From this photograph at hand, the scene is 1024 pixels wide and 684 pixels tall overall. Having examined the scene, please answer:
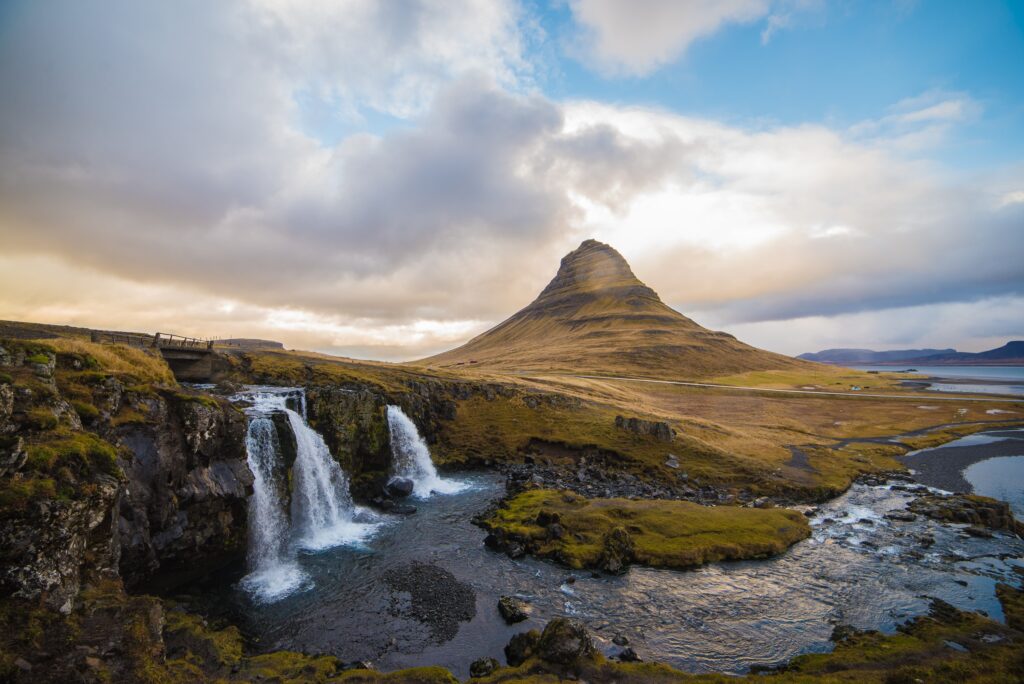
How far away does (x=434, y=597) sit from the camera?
30.8 meters

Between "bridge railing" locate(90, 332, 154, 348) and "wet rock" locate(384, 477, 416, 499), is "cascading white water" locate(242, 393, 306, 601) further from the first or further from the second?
"bridge railing" locate(90, 332, 154, 348)

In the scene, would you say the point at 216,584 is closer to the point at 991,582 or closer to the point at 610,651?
the point at 610,651

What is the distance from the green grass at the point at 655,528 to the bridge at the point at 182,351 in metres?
44.2

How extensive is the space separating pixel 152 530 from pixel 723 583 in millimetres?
40025

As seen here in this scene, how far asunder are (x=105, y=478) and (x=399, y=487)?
3372cm

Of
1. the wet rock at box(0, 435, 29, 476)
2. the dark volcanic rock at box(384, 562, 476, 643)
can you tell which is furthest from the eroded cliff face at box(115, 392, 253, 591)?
the dark volcanic rock at box(384, 562, 476, 643)

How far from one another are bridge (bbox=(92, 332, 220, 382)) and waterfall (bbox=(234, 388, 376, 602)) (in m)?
13.4

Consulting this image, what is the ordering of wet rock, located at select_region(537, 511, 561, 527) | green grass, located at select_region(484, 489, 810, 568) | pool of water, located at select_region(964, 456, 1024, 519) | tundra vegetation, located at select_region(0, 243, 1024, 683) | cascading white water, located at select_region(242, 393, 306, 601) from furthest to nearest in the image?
1. pool of water, located at select_region(964, 456, 1024, 519)
2. wet rock, located at select_region(537, 511, 561, 527)
3. green grass, located at select_region(484, 489, 810, 568)
4. cascading white water, located at select_region(242, 393, 306, 601)
5. tundra vegetation, located at select_region(0, 243, 1024, 683)

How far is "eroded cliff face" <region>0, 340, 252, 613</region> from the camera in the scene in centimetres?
1759

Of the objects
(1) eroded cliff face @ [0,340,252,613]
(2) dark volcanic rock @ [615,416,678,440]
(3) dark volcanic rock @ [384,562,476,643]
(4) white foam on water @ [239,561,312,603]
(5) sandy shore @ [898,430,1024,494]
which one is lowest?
(5) sandy shore @ [898,430,1024,494]

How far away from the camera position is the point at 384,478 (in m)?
55.0

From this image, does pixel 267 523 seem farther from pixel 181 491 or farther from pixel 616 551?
pixel 616 551

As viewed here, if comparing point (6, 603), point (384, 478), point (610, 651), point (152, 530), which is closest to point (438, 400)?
point (384, 478)

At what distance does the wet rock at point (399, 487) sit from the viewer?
173ft
